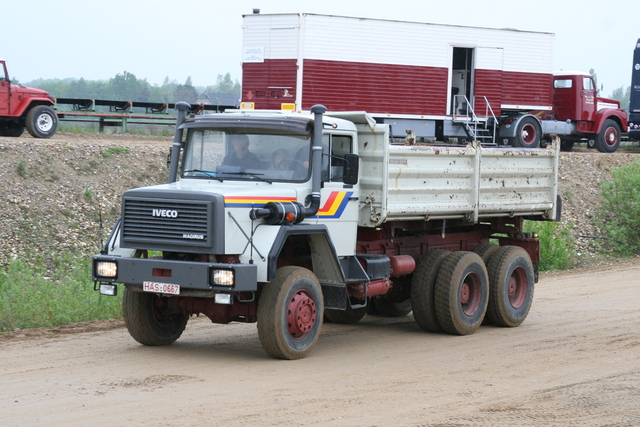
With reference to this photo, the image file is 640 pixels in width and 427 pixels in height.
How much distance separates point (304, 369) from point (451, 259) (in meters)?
3.26

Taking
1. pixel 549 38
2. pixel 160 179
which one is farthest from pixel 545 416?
pixel 549 38

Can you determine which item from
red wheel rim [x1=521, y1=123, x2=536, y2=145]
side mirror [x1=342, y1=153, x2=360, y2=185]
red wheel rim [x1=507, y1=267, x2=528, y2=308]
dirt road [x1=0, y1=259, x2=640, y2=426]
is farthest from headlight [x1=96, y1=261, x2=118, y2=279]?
red wheel rim [x1=521, y1=123, x2=536, y2=145]

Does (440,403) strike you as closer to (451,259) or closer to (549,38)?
(451,259)

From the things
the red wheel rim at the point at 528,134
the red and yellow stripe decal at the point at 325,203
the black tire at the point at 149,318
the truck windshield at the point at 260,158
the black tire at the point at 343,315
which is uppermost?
the red wheel rim at the point at 528,134

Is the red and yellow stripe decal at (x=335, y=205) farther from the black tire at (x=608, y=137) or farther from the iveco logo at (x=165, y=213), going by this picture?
the black tire at (x=608, y=137)

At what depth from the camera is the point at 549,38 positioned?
29.1 m

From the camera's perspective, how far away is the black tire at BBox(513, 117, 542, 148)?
28.8 m

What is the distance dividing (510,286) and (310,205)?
4.31 m

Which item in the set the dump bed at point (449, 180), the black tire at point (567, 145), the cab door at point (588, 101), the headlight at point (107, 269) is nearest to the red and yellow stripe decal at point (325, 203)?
the dump bed at point (449, 180)

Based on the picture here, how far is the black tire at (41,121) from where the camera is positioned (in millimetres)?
24844

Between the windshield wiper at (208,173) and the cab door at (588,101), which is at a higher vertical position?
the cab door at (588,101)

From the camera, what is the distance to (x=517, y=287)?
13.3 meters

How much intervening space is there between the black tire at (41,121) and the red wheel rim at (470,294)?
52.3 ft

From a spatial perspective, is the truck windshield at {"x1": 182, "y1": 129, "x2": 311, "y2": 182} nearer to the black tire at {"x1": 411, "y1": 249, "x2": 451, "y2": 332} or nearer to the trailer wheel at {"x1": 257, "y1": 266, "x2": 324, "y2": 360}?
the trailer wheel at {"x1": 257, "y1": 266, "x2": 324, "y2": 360}
